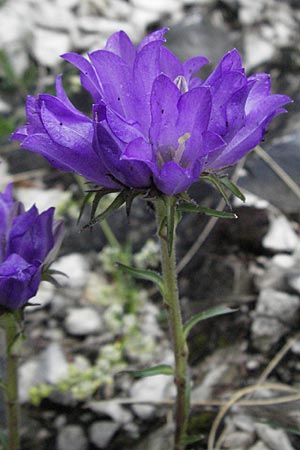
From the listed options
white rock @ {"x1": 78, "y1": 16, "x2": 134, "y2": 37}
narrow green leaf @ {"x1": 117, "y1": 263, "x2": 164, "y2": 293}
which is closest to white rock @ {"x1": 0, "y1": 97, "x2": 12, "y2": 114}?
white rock @ {"x1": 78, "y1": 16, "x2": 134, "y2": 37}

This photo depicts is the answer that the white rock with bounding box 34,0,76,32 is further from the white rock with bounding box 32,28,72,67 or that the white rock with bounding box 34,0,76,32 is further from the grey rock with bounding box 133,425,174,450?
the grey rock with bounding box 133,425,174,450

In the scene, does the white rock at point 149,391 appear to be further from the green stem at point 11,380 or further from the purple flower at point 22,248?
the purple flower at point 22,248

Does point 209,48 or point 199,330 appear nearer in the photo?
point 199,330

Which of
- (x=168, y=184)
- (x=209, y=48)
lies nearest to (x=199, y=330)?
(x=168, y=184)

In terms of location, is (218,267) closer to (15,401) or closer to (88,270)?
(88,270)

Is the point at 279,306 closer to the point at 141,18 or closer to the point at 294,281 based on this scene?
the point at 294,281

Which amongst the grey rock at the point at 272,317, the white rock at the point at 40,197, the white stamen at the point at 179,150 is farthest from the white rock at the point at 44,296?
the white stamen at the point at 179,150
